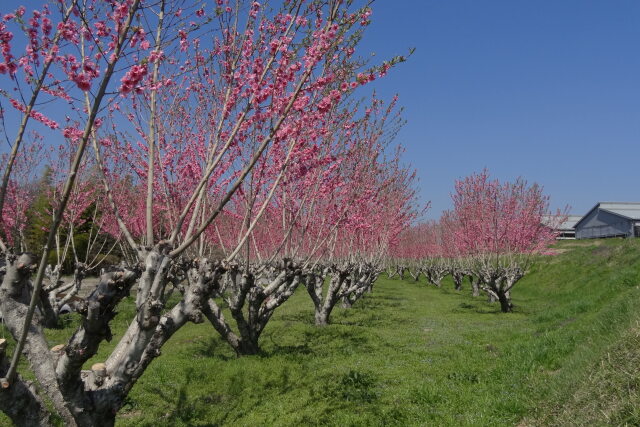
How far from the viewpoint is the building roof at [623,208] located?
55375 mm

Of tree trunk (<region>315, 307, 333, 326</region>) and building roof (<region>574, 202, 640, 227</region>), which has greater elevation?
building roof (<region>574, 202, 640, 227</region>)

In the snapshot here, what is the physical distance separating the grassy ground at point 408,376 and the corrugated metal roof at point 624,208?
1926 inches

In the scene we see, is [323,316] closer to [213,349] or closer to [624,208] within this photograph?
[213,349]

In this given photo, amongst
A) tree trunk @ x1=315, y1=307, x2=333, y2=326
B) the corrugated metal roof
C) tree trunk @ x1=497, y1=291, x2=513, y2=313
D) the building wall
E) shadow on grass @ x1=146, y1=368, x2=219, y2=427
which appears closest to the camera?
shadow on grass @ x1=146, y1=368, x2=219, y2=427

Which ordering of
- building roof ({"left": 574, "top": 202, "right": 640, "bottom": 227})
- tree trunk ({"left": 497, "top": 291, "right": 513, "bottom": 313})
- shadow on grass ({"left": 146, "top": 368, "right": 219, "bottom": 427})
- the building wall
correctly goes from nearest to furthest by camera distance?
shadow on grass ({"left": 146, "top": 368, "right": 219, "bottom": 427})
tree trunk ({"left": 497, "top": 291, "right": 513, "bottom": 313})
the building wall
building roof ({"left": 574, "top": 202, "right": 640, "bottom": 227})

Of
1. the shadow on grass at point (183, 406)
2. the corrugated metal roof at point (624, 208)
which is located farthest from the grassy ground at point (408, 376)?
the corrugated metal roof at point (624, 208)

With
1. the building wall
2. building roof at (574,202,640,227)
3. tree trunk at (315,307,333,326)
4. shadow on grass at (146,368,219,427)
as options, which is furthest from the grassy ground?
building roof at (574,202,640,227)

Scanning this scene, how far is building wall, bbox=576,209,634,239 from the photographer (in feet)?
Answer: 181

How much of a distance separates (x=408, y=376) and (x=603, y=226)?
211 feet

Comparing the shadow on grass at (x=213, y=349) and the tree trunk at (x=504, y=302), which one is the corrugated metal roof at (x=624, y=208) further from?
→ the shadow on grass at (x=213, y=349)

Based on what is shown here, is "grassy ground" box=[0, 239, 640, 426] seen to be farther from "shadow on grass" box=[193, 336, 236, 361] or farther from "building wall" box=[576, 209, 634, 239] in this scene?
"building wall" box=[576, 209, 634, 239]

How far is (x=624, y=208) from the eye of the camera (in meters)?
59.5

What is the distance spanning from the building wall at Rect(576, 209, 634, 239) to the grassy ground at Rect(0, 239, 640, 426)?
155 ft

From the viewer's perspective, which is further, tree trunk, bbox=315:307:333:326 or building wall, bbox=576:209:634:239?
building wall, bbox=576:209:634:239
